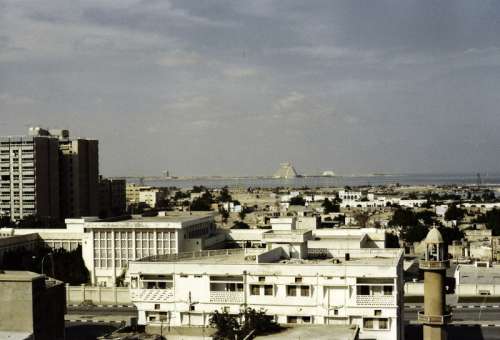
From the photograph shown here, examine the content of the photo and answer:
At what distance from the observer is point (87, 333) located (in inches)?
1711

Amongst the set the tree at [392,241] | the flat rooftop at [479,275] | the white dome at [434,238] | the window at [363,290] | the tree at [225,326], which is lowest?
the flat rooftop at [479,275]

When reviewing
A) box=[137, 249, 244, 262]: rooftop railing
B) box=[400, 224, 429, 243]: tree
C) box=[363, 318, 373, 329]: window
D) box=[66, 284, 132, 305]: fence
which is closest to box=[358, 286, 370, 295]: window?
box=[363, 318, 373, 329]: window

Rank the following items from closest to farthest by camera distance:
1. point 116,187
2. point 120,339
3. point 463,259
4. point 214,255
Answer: point 120,339, point 214,255, point 463,259, point 116,187

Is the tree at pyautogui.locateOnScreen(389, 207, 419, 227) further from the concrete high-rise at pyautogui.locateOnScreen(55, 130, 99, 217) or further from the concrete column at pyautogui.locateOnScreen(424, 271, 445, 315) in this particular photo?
the concrete column at pyautogui.locateOnScreen(424, 271, 445, 315)

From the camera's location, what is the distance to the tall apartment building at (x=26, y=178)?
10569 centimetres

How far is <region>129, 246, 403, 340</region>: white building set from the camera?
30281 millimetres

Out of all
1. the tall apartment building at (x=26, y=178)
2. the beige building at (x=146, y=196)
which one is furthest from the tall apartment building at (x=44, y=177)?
the beige building at (x=146, y=196)

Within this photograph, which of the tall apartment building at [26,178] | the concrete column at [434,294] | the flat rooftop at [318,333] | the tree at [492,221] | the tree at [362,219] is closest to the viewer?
the flat rooftop at [318,333]

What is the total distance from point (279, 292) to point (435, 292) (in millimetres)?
6689

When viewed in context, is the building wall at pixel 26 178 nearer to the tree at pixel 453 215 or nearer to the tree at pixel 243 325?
the tree at pixel 453 215

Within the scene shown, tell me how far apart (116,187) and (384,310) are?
364 ft

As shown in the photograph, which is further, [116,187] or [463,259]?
[116,187]

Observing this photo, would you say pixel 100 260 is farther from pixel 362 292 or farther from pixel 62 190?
pixel 62 190

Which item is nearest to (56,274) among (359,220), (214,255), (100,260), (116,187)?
(100,260)
